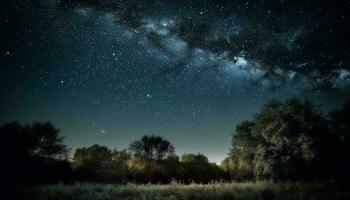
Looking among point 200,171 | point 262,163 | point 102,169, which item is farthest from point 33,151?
point 262,163

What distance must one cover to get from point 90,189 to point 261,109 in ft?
81.5

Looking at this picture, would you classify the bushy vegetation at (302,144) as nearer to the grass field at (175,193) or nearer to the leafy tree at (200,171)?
the grass field at (175,193)

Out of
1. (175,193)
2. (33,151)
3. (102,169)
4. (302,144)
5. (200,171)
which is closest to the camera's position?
(175,193)

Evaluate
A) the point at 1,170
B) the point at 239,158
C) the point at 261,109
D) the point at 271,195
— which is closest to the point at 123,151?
the point at 239,158

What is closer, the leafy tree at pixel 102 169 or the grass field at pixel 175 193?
the grass field at pixel 175 193

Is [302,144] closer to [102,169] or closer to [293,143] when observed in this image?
[293,143]

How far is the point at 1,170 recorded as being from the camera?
25.9 m

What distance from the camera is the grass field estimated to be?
1716 centimetres

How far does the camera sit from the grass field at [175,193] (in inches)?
675

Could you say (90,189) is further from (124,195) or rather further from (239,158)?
(239,158)

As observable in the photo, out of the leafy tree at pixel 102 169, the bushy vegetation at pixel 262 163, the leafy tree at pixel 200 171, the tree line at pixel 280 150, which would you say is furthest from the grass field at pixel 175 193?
the leafy tree at pixel 200 171

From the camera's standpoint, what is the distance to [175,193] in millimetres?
19406

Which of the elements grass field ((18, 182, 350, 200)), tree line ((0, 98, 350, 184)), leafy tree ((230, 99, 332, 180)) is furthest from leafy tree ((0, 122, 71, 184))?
leafy tree ((230, 99, 332, 180))

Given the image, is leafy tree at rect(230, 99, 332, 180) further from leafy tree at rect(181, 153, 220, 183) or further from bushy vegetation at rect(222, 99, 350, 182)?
leafy tree at rect(181, 153, 220, 183)
